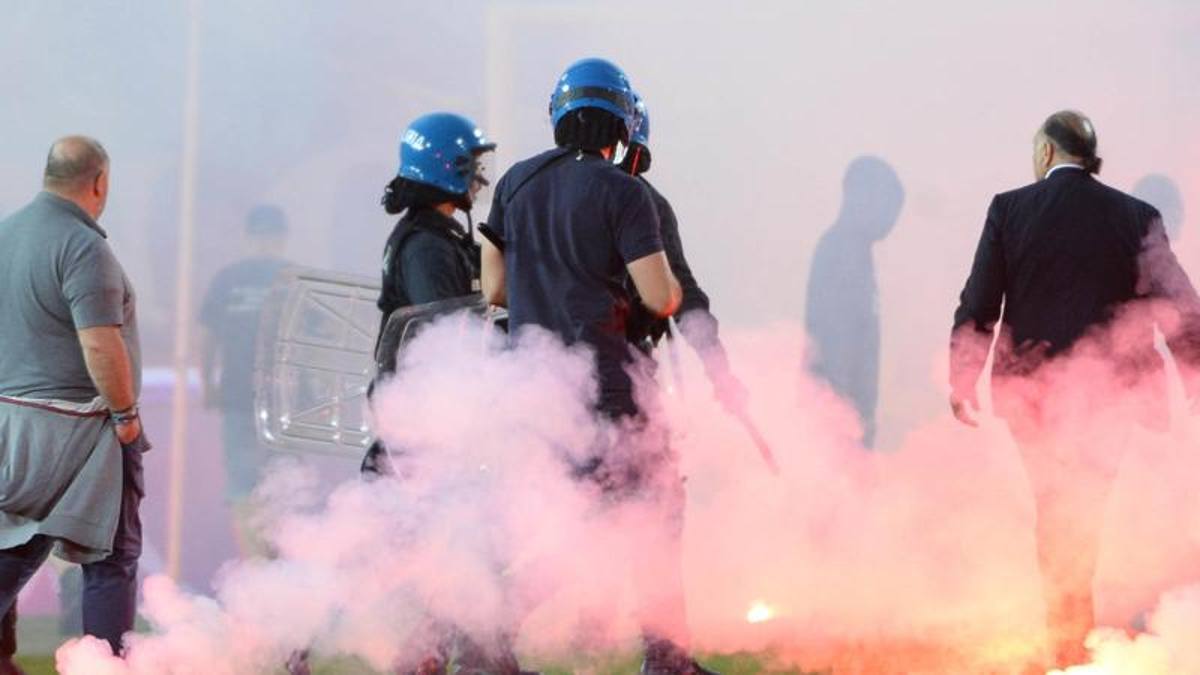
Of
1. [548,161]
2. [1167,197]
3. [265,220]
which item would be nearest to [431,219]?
[548,161]

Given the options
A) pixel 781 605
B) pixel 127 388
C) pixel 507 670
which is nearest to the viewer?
pixel 507 670

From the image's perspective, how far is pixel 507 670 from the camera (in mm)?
3439

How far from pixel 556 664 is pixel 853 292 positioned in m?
1.60

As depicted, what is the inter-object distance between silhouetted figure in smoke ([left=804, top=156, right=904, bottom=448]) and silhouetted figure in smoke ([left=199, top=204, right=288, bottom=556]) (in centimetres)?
177

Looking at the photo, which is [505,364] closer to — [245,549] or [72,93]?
[245,549]

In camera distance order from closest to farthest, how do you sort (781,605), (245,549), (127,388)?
1. (127,388)
2. (781,605)
3. (245,549)

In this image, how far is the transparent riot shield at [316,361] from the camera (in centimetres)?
509

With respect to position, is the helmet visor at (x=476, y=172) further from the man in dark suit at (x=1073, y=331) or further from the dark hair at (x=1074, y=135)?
the dark hair at (x=1074, y=135)

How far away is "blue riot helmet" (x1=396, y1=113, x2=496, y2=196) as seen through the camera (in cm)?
381

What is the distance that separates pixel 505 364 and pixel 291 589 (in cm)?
71

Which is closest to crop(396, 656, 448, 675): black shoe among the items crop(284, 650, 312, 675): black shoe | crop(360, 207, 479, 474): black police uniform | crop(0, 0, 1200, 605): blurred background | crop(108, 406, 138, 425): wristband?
crop(284, 650, 312, 675): black shoe

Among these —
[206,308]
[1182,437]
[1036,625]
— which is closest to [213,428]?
[206,308]

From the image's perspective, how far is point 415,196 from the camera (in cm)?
378

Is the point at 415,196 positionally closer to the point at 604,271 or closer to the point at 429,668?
the point at 604,271
